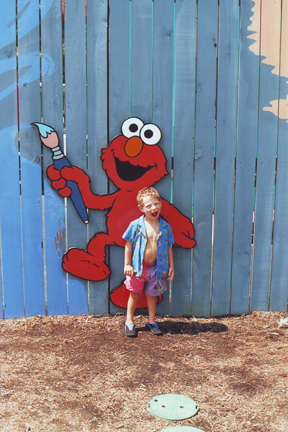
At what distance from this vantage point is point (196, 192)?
3607 millimetres

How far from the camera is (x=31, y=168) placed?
347 centimetres

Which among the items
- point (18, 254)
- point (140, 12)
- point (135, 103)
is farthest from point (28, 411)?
point (140, 12)

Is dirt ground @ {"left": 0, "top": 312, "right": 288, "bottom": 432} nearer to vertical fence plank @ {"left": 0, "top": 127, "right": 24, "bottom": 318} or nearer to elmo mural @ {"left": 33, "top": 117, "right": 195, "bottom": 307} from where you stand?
vertical fence plank @ {"left": 0, "top": 127, "right": 24, "bottom": 318}

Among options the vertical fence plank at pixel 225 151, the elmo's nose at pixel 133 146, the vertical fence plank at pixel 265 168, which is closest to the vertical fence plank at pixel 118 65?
the elmo's nose at pixel 133 146

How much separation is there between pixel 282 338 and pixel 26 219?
7.70ft

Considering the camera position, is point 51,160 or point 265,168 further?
point 265,168

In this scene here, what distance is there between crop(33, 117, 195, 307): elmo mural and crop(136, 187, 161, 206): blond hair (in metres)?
0.16

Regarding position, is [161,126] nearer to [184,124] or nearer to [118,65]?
[184,124]

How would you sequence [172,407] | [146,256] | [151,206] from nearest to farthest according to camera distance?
[172,407], [151,206], [146,256]

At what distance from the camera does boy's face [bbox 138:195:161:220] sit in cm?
329

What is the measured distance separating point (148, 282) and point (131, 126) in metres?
1.32

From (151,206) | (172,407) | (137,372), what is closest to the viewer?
(172,407)

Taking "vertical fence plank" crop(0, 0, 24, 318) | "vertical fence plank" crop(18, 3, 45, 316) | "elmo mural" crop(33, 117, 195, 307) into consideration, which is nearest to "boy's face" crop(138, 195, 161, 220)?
"elmo mural" crop(33, 117, 195, 307)

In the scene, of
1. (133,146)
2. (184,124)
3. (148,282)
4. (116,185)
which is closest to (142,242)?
(148,282)
